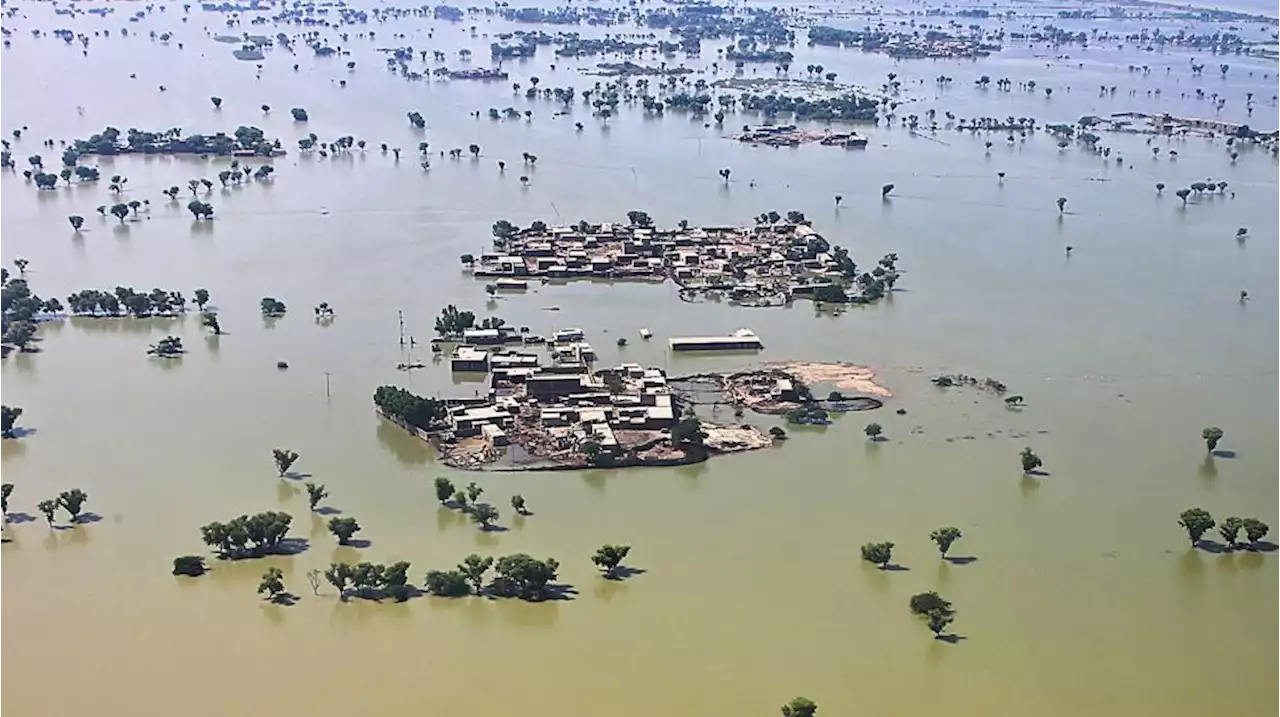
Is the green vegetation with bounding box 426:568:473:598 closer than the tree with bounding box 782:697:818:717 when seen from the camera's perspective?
No

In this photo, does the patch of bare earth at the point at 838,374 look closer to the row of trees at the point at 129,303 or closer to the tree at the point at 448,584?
the tree at the point at 448,584

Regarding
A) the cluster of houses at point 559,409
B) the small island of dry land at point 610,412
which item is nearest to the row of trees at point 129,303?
the cluster of houses at point 559,409

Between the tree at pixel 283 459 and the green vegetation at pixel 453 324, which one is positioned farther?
the green vegetation at pixel 453 324

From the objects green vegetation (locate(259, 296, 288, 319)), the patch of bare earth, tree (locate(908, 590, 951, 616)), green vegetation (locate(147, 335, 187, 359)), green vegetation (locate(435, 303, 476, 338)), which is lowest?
tree (locate(908, 590, 951, 616))

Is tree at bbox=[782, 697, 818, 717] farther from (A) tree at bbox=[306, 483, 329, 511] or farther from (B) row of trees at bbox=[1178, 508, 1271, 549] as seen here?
(A) tree at bbox=[306, 483, 329, 511]

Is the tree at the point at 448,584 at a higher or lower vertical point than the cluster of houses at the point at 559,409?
lower

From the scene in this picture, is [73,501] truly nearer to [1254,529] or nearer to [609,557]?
[609,557]

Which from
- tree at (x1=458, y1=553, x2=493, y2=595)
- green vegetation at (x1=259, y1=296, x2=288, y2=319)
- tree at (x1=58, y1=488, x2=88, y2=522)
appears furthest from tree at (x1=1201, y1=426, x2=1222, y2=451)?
green vegetation at (x1=259, y1=296, x2=288, y2=319)
